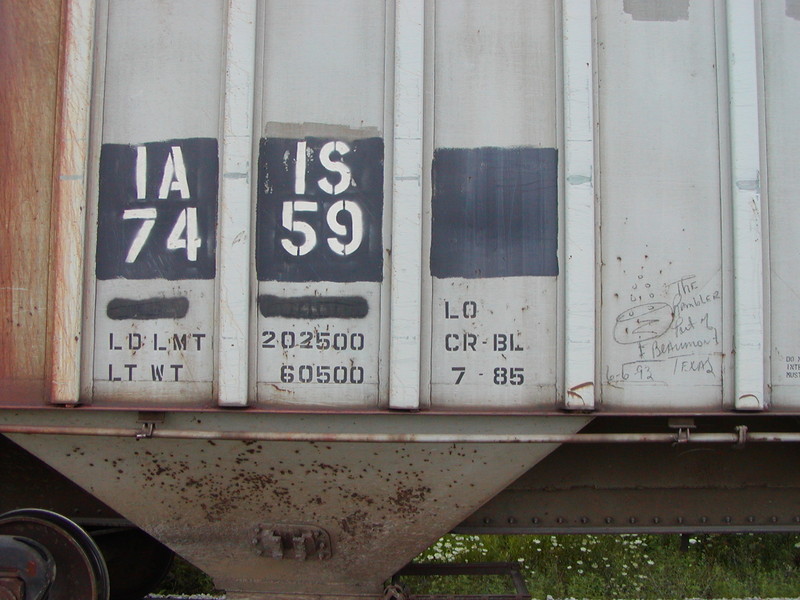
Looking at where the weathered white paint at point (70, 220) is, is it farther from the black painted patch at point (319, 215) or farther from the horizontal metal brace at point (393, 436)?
the black painted patch at point (319, 215)

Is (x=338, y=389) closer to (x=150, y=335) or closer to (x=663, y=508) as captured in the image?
(x=150, y=335)

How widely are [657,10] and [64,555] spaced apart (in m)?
3.58

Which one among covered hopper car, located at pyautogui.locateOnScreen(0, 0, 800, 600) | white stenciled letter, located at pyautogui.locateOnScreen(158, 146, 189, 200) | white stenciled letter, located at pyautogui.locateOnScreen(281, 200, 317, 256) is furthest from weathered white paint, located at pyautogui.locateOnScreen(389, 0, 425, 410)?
white stenciled letter, located at pyautogui.locateOnScreen(158, 146, 189, 200)

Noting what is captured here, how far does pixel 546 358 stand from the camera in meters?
2.72

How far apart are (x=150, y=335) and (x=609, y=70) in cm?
226

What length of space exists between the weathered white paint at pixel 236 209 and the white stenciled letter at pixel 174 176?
0.17 m

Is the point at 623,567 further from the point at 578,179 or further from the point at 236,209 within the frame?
the point at 236,209

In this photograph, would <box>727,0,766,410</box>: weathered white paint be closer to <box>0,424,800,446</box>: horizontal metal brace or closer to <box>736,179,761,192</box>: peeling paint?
<box>736,179,761,192</box>: peeling paint

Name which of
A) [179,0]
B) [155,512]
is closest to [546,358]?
[155,512]

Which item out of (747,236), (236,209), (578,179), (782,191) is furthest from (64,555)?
(782,191)

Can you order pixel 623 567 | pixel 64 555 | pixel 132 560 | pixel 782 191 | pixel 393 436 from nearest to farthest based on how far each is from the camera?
1. pixel 393 436
2. pixel 782 191
3. pixel 64 555
4. pixel 132 560
5. pixel 623 567

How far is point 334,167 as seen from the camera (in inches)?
108

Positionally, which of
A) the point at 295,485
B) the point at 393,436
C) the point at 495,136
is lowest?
the point at 295,485

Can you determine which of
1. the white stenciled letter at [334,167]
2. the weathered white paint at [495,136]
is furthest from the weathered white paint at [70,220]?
the weathered white paint at [495,136]
